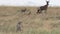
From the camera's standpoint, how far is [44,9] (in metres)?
24.2

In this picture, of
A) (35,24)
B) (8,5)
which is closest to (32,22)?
(35,24)

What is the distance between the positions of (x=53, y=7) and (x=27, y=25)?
48.6 feet

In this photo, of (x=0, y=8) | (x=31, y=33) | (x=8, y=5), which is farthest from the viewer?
(x=8, y=5)

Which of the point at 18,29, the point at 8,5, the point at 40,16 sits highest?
the point at 18,29

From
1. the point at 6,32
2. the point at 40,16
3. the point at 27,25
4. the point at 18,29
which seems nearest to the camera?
the point at 6,32

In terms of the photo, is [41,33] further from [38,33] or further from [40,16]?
[40,16]

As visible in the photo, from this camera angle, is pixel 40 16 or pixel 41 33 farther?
pixel 40 16

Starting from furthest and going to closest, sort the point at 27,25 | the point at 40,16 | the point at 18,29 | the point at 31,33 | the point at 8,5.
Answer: the point at 8,5 < the point at 40,16 < the point at 27,25 < the point at 18,29 < the point at 31,33

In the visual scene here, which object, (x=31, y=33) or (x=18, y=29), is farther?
(x=18, y=29)

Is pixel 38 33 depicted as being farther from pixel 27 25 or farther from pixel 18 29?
pixel 27 25

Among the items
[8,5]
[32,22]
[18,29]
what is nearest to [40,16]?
[32,22]

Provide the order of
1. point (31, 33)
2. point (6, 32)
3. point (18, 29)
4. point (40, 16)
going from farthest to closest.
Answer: point (40, 16) < point (18, 29) < point (6, 32) < point (31, 33)

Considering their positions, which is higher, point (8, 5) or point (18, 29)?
point (18, 29)

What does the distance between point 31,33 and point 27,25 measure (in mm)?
5087
